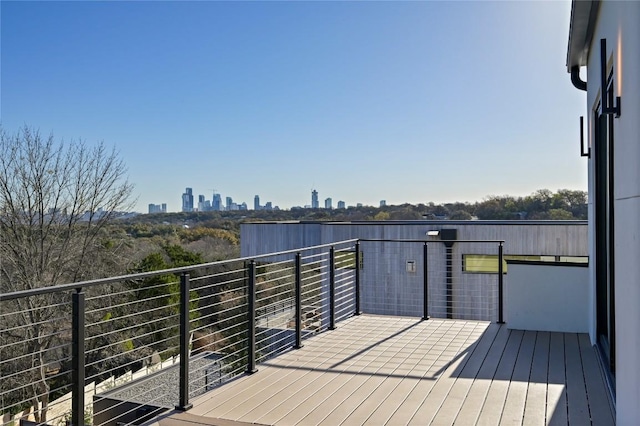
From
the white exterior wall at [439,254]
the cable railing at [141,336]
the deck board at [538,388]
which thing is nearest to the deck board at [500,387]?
the deck board at [538,388]

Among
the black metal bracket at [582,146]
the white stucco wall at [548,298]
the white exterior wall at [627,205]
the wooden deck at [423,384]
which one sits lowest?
the wooden deck at [423,384]

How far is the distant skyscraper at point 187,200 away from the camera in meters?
24.4

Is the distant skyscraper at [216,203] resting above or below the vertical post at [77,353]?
above

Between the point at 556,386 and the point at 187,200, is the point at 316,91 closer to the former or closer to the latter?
the point at 187,200

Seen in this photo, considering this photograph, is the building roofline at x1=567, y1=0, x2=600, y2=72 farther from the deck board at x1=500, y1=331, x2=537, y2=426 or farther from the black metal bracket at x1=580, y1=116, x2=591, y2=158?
the deck board at x1=500, y1=331, x2=537, y2=426

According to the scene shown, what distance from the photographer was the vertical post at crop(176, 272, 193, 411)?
3062mm

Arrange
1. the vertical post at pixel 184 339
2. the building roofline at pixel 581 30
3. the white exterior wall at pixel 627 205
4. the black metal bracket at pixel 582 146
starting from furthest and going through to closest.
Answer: the black metal bracket at pixel 582 146 → the building roofline at pixel 581 30 → the vertical post at pixel 184 339 → the white exterior wall at pixel 627 205

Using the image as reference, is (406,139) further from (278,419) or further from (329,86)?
(278,419)

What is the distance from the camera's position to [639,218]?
1685mm

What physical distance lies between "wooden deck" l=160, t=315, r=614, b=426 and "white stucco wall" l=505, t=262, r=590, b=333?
16 cm

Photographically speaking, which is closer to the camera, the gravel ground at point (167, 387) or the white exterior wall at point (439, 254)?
the gravel ground at point (167, 387)

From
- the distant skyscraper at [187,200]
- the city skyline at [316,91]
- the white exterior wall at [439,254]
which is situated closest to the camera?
the city skyline at [316,91]

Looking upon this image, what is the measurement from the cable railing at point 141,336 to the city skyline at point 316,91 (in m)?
3.73

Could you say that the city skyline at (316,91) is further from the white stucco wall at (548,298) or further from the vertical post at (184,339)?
the vertical post at (184,339)
